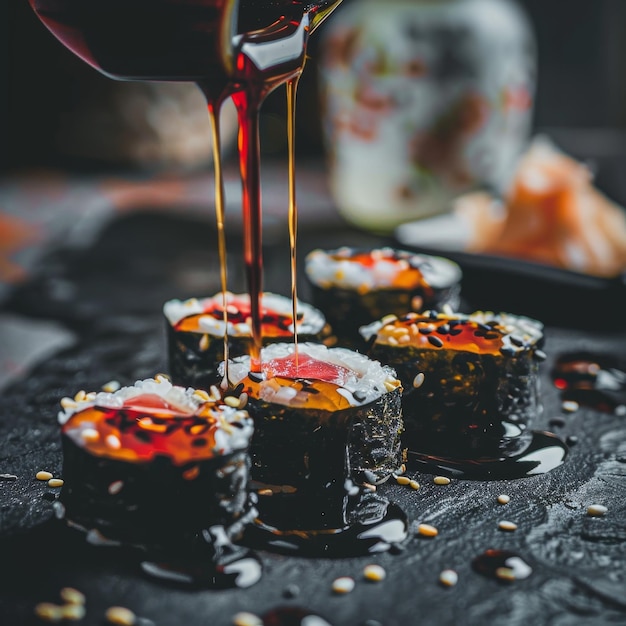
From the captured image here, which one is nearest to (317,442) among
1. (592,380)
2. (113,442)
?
(113,442)

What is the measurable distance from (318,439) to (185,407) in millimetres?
242

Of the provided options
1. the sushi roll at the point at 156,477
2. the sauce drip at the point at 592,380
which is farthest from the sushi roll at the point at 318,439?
the sauce drip at the point at 592,380

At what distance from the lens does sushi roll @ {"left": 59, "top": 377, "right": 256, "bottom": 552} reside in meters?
1.39

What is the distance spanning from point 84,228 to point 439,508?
281 cm

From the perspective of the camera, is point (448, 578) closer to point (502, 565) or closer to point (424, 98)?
point (502, 565)

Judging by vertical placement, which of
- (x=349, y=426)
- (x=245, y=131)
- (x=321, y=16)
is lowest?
(x=349, y=426)

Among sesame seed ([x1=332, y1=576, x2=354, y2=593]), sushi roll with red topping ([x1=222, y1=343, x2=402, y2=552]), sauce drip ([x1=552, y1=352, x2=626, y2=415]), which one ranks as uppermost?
sushi roll with red topping ([x1=222, y1=343, x2=402, y2=552])

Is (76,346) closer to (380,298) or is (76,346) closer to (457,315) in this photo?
(380,298)

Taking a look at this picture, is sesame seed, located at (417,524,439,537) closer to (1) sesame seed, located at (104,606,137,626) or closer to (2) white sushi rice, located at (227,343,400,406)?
(2) white sushi rice, located at (227,343,400,406)

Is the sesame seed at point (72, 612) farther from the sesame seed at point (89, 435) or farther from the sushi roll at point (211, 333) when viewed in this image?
the sushi roll at point (211, 333)

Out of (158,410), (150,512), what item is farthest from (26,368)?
(150,512)

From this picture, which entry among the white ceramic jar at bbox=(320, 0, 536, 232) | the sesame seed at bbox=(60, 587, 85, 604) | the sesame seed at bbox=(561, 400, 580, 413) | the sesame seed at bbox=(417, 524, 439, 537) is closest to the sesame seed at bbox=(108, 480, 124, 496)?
the sesame seed at bbox=(60, 587, 85, 604)

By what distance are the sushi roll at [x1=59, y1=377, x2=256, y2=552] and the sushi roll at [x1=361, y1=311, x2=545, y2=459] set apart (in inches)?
18.7

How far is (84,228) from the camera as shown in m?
4.01
